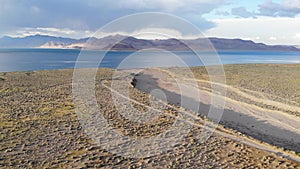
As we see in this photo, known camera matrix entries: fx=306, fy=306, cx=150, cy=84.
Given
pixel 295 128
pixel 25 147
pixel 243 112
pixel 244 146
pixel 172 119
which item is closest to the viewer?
pixel 25 147

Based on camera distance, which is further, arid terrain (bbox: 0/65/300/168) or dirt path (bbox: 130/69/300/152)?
dirt path (bbox: 130/69/300/152)

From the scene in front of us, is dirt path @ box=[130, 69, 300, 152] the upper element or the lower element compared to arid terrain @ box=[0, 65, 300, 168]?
lower

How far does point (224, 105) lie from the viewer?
3156cm

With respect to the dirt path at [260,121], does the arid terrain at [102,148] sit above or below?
above

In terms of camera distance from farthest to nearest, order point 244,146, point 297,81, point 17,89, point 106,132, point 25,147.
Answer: point 297,81, point 17,89, point 106,132, point 244,146, point 25,147

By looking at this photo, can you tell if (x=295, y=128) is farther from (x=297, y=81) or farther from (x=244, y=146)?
(x=297, y=81)

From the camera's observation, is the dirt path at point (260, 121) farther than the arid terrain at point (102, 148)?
Yes

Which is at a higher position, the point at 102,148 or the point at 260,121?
the point at 102,148

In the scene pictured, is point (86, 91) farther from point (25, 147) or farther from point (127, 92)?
point (25, 147)

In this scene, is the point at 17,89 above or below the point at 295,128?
above

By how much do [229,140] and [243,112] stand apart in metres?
12.9

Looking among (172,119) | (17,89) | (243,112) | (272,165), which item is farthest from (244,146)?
(17,89)

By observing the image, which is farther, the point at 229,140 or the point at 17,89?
the point at 17,89

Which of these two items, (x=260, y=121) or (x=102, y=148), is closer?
(x=102, y=148)
